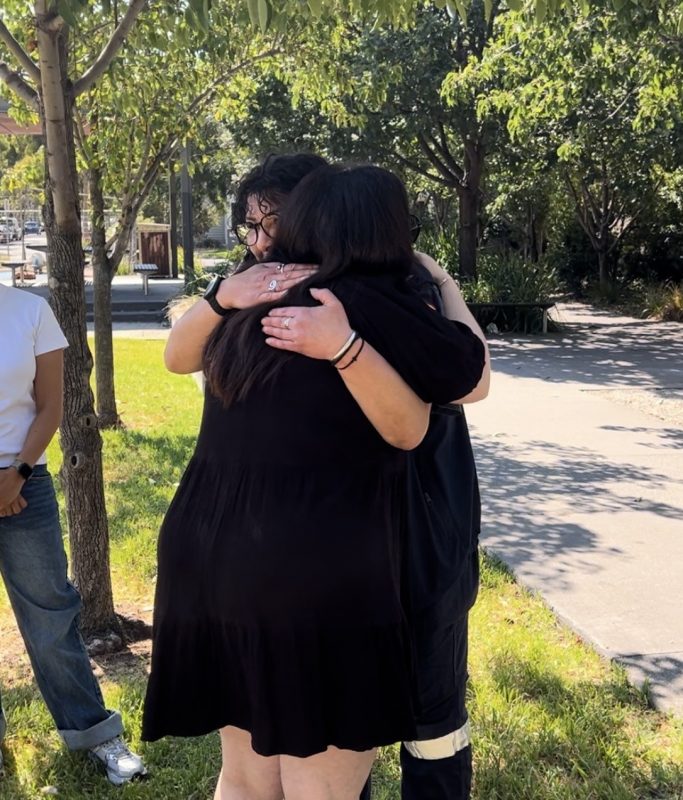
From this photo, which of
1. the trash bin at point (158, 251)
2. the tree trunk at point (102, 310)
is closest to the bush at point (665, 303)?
the tree trunk at point (102, 310)

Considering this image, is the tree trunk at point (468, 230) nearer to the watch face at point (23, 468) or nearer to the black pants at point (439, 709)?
the watch face at point (23, 468)

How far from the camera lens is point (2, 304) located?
8.79 ft

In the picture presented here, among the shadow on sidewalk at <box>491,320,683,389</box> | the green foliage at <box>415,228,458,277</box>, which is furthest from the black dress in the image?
the green foliage at <box>415,228,458,277</box>

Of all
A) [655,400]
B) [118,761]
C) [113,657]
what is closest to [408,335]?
[118,761]

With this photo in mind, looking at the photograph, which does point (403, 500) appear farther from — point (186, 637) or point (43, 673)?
point (43, 673)

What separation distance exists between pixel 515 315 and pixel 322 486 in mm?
14370

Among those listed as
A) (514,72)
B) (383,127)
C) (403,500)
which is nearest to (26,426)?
(403,500)

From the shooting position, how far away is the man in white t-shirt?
2.69m

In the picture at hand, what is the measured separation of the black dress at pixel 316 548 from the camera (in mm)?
1729

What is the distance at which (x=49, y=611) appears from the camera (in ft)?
9.17

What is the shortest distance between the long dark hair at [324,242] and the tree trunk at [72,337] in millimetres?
1828

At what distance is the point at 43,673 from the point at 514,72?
8.74 meters

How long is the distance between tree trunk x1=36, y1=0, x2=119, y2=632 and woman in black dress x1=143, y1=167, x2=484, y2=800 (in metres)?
1.84

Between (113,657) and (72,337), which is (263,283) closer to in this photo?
(72,337)
